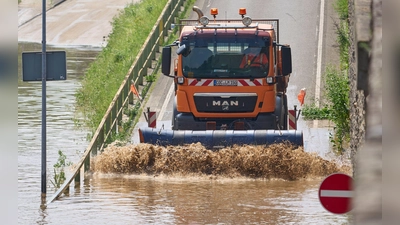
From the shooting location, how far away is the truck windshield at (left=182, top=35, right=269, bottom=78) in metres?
18.2

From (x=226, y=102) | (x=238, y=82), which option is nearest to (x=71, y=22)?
(x=226, y=102)

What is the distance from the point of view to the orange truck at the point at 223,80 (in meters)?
18.1

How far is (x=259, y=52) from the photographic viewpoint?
18.2m

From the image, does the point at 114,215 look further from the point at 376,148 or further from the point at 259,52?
the point at 376,148

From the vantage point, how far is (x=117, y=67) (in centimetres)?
3170

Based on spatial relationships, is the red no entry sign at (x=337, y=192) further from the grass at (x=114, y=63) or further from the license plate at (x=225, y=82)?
the grass at (x=114, y=63)

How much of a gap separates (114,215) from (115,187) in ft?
8.28

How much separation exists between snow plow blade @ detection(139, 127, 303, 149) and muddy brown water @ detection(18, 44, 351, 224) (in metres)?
0.22

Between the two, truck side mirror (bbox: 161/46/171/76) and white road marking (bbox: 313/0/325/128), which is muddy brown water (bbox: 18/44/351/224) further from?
white road marking (bbox: 313/0/325/128)

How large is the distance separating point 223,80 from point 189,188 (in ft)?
9.18

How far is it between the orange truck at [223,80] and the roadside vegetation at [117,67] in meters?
3.40

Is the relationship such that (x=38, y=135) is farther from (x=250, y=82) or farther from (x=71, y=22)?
(x=71, y=22)

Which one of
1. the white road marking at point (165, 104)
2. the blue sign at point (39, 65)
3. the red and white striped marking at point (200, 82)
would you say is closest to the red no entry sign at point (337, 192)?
the blue sign at point (39, 65)

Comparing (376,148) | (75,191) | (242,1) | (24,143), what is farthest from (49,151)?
(376,148)
